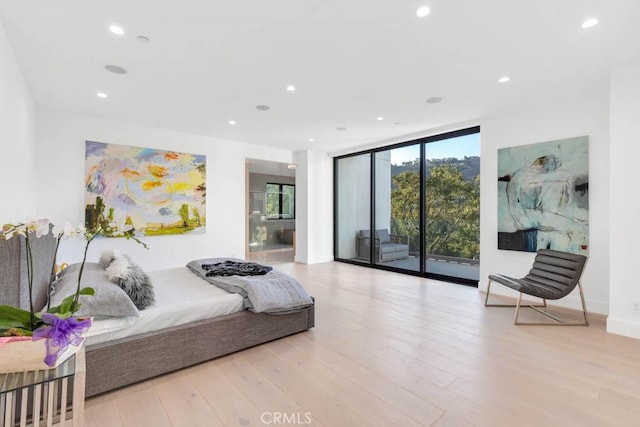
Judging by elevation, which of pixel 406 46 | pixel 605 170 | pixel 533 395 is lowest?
pixel 533 395

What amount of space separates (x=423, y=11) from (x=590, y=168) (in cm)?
310

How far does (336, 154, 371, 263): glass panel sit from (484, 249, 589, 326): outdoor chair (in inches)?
136

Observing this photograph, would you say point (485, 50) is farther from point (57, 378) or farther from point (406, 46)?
point (57, 378)

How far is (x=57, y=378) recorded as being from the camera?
1.19 m

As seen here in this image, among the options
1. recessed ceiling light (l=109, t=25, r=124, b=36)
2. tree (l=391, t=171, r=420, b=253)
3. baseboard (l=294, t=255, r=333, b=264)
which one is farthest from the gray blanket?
baseboard (l=294, t=255, r=333, b=264)

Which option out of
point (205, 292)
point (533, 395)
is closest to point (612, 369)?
point (533, 395)

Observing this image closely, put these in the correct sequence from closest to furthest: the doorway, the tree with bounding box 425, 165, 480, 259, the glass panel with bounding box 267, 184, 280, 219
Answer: the tree with bounding box 425, 165, 480, 259 → the doorway → the glass panel with bounding box 267, 184, 280, 219

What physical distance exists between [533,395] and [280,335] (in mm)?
2031

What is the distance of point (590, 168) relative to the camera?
3.62m

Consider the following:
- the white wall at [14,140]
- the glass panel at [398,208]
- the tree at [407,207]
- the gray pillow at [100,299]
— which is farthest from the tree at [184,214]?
the tree at [407,207]

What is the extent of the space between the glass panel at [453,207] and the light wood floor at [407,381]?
1.89 m

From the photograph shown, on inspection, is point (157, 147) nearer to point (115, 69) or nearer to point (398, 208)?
point (115, 69)

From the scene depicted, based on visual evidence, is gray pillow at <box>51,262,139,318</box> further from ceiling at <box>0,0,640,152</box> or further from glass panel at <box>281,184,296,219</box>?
glass panel at <box>281,184,296,219</box>

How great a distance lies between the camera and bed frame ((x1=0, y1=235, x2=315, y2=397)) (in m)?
1.60
